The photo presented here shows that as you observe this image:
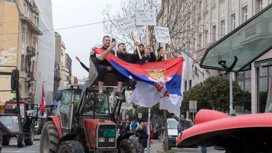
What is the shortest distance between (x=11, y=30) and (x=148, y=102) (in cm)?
4942

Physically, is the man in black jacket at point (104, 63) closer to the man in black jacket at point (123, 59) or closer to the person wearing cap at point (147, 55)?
the man in black jacket at point (123, 59)

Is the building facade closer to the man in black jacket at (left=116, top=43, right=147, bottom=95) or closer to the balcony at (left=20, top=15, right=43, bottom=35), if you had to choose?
the balcony at (left=20, top=15, right=43, bottom=35)

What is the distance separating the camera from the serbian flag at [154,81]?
1060cm

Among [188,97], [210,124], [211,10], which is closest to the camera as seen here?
[210,124]

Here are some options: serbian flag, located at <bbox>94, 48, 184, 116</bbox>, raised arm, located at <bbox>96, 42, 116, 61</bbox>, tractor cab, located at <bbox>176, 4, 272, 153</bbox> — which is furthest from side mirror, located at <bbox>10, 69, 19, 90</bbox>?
tractor cab, located at <bbox>176, 4, 272, 153</bbox>

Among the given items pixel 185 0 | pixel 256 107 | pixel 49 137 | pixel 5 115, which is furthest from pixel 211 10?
pixel 49 137

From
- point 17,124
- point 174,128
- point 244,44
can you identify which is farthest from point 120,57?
point 174,128

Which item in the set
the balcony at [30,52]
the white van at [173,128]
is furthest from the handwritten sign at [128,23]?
the balcony at [30,52]

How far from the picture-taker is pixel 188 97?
33750 millimetres

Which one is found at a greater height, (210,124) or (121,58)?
(121,58)

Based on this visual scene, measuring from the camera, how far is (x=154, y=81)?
10.7 m

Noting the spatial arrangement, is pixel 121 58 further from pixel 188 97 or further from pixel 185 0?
pixel 188 97

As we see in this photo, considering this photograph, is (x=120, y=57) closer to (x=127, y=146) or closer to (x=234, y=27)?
(x=127, y=146)

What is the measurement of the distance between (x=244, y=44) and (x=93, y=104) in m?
8.31
